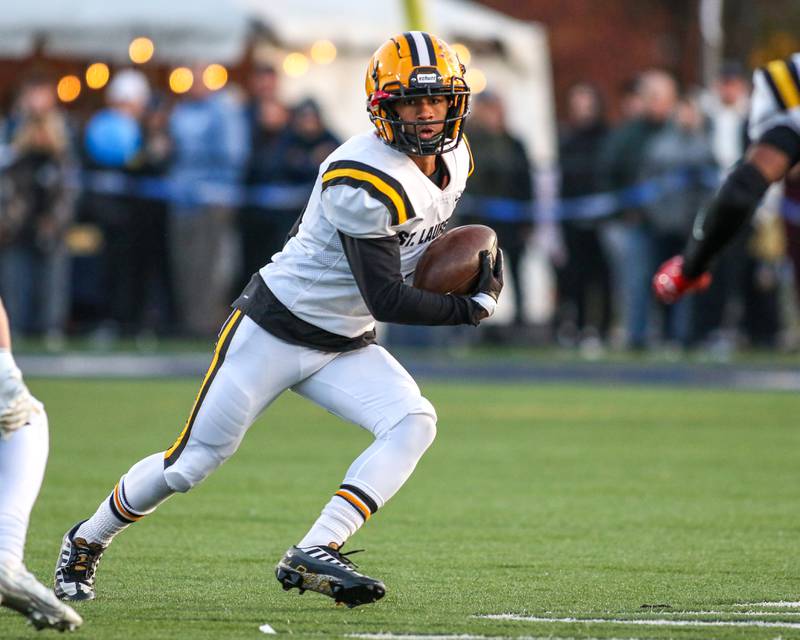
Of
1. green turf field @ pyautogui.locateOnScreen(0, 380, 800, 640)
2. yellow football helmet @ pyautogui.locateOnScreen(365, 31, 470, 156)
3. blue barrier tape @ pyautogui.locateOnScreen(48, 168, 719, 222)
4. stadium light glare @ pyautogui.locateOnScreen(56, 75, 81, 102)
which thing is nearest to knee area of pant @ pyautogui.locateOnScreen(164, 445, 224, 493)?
green turf field @ pyautogui.locateOnScreen(0, 380, 800, 640)

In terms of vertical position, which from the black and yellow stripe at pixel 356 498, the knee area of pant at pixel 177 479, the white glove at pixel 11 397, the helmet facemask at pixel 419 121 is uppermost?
the helmet facemask at pixel 419 121

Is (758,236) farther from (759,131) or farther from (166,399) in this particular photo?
(759,131)

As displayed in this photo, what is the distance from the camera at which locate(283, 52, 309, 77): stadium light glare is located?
18.0 m

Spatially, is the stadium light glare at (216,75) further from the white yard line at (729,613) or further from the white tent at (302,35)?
the white yard line at (729,613)

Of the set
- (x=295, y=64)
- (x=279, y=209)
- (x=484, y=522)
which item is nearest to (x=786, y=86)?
(x=484, y=522)

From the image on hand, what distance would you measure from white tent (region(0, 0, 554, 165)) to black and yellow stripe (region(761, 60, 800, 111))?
1226 centimetres

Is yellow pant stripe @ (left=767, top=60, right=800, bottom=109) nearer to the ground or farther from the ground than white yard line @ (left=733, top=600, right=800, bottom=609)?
farther from the ground

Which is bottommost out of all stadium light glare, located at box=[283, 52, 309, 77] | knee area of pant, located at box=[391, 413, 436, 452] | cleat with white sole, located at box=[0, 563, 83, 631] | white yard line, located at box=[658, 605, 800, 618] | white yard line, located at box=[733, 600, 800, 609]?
white yard line, located at box=[733, 600, 800, 609]

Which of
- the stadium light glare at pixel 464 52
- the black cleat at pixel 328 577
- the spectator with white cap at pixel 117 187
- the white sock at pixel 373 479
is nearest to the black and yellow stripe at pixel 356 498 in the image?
the white sock at pixel 373 479

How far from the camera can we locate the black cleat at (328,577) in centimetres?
535

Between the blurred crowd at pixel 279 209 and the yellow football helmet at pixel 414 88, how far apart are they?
938 cm

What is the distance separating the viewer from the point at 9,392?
187 inches

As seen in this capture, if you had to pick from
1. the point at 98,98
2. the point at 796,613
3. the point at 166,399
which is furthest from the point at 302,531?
the point at 98,98

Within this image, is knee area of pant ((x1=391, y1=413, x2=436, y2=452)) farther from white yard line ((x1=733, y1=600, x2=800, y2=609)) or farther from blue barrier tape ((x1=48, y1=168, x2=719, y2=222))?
blue barrier tape ((x1=48, y1=168, x2=719, y2=222))
